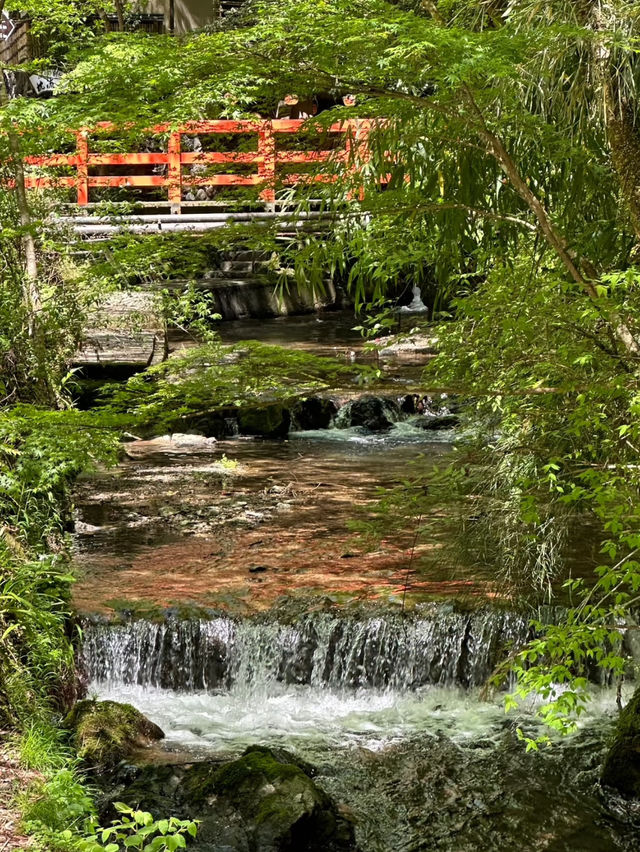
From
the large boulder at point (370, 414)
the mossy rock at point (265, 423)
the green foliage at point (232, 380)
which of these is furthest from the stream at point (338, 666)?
the large boulder at point (370, 414)

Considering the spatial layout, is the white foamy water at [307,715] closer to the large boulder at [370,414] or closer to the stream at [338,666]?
the stream at [338,666]

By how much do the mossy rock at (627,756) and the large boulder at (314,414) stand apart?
7.37 meters

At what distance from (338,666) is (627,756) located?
210 cm

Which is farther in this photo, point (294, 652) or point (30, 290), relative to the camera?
point (30, 290)

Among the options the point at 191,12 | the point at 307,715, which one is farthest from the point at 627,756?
the point at 191,12

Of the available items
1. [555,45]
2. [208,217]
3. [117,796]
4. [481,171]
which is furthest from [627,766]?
[208,217]

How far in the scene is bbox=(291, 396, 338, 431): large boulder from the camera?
481 inches

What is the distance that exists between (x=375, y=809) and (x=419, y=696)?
139cm

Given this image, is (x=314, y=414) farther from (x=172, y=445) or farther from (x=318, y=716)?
(x=318, y=716)

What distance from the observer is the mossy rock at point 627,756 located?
5113 mm

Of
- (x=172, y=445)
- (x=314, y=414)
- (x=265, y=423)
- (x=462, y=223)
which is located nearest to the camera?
(x=462, y=223)

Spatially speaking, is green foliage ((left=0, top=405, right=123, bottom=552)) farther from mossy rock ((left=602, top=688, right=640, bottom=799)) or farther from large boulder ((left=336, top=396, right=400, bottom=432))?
large boulder ((left=336, top=396, right=400, bottom=432))

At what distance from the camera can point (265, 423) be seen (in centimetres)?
1204

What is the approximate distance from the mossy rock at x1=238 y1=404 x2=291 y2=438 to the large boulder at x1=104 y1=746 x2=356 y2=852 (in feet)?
23.1
